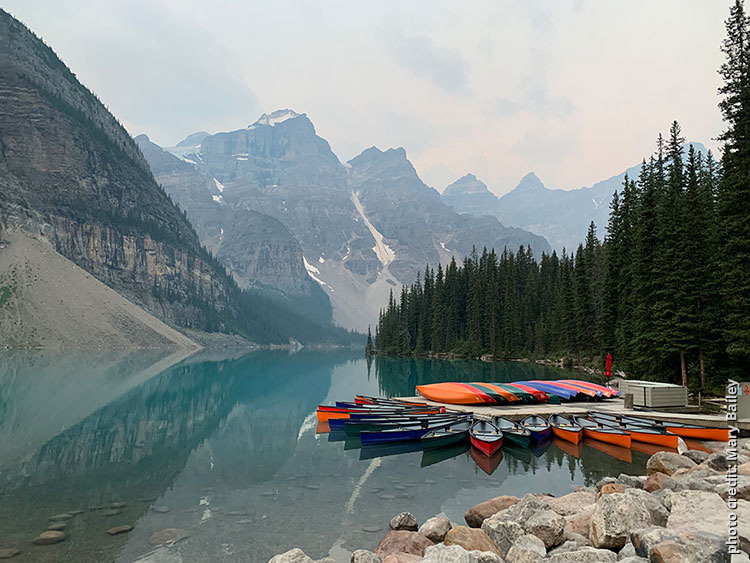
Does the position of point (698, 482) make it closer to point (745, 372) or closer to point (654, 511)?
point (654, 511)

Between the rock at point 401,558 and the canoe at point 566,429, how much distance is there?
15.2 meters

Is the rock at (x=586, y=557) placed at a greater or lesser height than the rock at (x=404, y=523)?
greater

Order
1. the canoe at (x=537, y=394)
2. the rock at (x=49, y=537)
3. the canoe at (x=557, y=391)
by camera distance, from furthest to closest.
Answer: the canoe at (x=557, y=391), the canoe at (x=537, y=394), the rock at (x=49, y=537)

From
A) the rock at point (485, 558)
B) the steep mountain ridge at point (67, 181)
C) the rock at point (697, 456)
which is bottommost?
the rock at point (697, 456)

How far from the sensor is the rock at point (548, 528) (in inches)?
398

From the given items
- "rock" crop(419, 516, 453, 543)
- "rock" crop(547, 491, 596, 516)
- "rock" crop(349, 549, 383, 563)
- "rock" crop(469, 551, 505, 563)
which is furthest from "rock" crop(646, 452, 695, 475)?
"rock" crop(349, 549, 383, 563)

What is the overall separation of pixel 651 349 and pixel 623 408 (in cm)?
782

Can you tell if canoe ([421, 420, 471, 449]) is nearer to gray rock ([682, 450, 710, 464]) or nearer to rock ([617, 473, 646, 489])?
rock ([617, 473, 646, 489])

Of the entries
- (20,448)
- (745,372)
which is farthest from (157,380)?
(745,372)

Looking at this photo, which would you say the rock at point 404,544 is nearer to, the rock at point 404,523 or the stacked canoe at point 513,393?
the rock at point 404,523

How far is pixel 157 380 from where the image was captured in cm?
5681

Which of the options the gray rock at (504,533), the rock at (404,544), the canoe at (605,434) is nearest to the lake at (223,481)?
the canoe at (605,434)

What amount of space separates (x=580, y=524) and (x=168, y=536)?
9.79 meters

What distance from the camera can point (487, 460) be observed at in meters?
20.1
